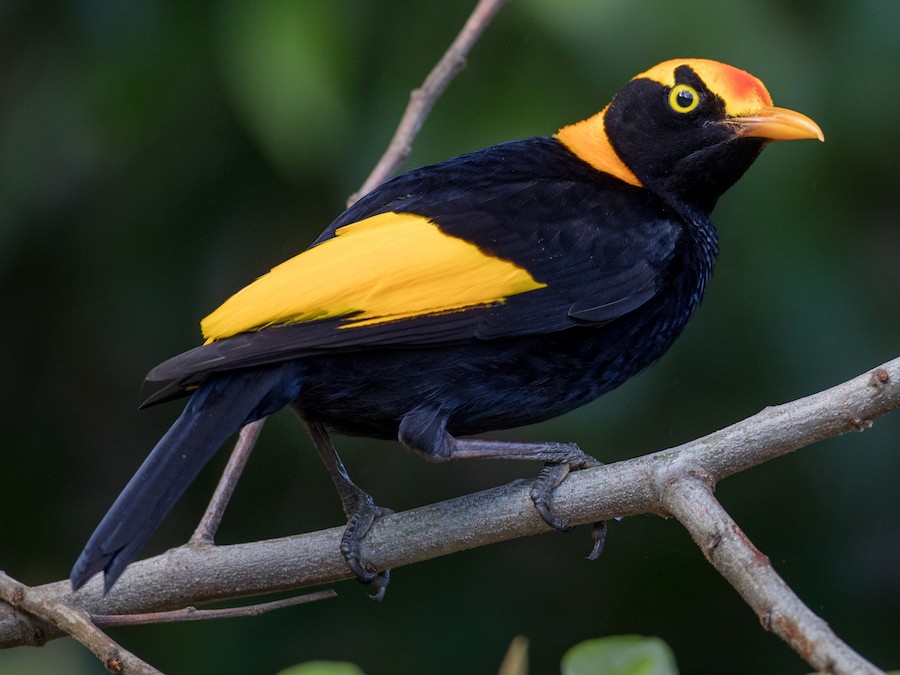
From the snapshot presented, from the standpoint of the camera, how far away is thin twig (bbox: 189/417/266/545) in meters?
2.50

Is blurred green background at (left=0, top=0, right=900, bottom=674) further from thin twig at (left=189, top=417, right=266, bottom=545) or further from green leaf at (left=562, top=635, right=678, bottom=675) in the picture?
green leaf at (left=562, top=635, right=678, bottom=675)

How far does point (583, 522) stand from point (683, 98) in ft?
4.14

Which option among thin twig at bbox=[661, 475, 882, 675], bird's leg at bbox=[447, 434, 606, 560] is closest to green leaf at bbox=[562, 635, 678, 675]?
thin twig at bbox=[661, 475, 882, 675]

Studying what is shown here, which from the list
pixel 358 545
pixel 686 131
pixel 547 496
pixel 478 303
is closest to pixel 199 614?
pixel 358 545

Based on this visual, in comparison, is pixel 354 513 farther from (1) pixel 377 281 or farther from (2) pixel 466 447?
(1) pixel 377 281

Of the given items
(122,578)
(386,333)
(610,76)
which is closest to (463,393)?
(386,333)

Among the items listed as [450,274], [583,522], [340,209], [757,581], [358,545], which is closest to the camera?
[757,581]

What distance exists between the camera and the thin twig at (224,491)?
250 cm

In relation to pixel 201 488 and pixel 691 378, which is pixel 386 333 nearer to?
pixel 691 378

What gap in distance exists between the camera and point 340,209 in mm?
3965

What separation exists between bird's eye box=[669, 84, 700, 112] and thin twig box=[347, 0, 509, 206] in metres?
0.51

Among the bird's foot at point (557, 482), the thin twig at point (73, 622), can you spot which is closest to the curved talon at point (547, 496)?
the bird's foot at point (557, 482)

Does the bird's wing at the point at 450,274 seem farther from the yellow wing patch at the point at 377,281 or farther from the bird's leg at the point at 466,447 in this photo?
the bird's leg at the point at 466,447

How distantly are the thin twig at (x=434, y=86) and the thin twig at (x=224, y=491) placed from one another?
728 millimetres
